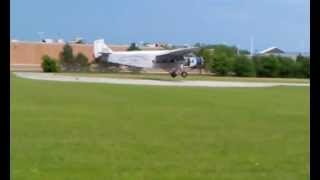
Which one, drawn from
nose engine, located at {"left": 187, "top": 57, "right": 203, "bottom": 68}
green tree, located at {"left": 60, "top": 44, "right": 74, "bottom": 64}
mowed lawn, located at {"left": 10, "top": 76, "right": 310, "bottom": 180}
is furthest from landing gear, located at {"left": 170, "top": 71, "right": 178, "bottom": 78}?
mowed lawn, located at {"left": 10, "top": 76, "right": 310, "bottom": 180}

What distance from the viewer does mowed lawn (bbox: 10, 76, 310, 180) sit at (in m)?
3.94

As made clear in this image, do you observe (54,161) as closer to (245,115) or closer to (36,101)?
(245,115)

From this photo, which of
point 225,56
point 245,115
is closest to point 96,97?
point 245,115

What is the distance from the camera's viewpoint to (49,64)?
95.0 ft

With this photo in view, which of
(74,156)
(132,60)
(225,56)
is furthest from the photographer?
(132,60)

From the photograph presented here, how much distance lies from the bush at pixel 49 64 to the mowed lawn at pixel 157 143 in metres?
18.9

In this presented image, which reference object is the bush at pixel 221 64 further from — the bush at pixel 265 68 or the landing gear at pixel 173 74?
the landing gear at pixel 173 74

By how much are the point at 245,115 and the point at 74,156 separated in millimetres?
4527

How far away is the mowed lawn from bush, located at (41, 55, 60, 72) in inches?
746

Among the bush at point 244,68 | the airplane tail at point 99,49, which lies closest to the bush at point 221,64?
the bush at point 244,68
